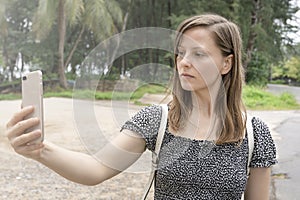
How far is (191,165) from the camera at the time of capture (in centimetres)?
49

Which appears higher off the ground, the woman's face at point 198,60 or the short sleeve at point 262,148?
the woman's face at point 198,60

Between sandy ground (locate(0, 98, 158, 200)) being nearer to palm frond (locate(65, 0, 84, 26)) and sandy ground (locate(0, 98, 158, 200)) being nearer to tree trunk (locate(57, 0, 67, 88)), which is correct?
tree trunk (locate(57, 0, 67, 88))

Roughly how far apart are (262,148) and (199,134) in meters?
0.09

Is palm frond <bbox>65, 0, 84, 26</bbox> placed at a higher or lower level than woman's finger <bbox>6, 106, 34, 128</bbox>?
higher

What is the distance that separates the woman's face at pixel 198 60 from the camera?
1.49 ft

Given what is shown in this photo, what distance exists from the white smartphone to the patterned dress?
0.16 meters

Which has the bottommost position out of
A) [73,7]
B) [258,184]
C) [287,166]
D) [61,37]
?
[287,166]

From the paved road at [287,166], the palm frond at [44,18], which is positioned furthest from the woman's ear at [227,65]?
the palm frond at [44,18]

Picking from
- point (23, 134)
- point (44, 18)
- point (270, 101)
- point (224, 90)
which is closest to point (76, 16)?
point (44, 18)

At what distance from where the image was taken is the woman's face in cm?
46

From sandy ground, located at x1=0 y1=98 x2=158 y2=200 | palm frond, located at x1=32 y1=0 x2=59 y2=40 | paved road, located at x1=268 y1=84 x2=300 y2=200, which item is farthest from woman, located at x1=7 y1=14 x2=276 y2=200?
palm frond, located at x1=32 y1=0 x2=59 y2=40

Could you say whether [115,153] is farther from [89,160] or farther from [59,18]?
[59,18]

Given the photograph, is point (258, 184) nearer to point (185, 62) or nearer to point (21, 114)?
point (185, 62)

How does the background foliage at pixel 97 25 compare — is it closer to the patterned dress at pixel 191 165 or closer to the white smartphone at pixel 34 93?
the patterned dress at pixel 191 165
